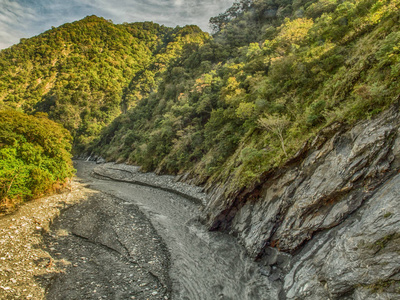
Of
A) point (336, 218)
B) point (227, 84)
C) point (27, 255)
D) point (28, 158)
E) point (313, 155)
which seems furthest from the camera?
point (227, 84)

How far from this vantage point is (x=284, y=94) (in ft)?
66.8

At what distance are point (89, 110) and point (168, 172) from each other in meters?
87.3

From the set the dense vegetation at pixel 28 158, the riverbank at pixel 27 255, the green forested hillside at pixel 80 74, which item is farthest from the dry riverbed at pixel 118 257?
the green forested hillside at pixel 80 74

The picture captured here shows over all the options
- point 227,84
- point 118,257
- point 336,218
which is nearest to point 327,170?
point 336,218

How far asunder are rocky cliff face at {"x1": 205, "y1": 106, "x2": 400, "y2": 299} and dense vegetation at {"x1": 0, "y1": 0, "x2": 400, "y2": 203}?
1.39 m

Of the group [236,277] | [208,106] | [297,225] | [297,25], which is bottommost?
[236,277]

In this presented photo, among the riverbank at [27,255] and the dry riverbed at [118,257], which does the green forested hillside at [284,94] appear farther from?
the riverbank at [27,255]

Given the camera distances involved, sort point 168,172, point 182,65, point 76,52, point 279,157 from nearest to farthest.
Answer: point 279,157, point 168,172, point 182,65, point 76,52

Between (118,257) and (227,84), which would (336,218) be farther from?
(227,84)

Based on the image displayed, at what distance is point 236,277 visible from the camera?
1074 centimetres

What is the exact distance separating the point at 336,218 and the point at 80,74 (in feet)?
444

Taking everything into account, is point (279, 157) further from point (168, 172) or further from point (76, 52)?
point (76, 52)

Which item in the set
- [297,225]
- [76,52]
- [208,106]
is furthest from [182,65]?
[76,52]

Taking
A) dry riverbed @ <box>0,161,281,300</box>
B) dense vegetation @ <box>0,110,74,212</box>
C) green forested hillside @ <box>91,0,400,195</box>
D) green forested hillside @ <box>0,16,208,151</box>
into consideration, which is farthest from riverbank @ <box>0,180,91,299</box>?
green forested hillside @ <box>0,16,208,151</box>
